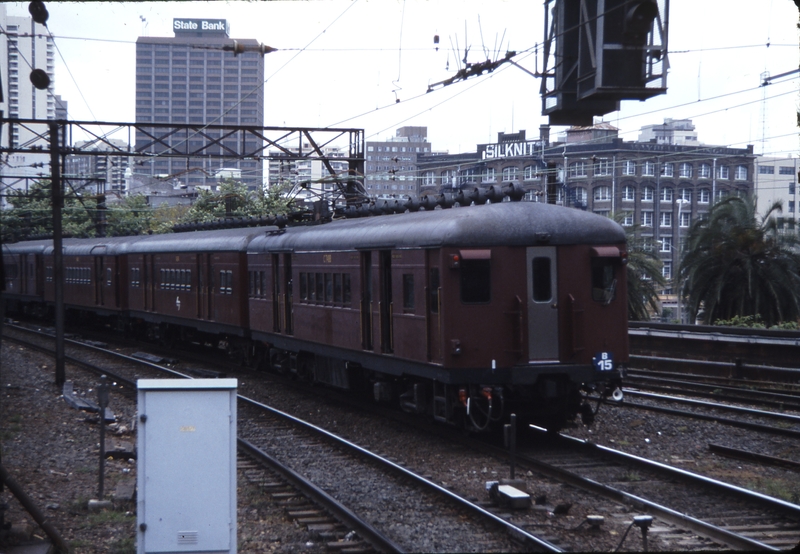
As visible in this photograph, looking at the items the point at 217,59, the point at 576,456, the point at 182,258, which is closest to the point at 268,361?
the point at 182,258

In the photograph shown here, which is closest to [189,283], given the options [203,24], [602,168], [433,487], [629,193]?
[203,24]

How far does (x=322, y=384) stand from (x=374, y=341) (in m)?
5.46

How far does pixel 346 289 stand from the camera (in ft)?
51.3

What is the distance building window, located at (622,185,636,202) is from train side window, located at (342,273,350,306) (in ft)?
139

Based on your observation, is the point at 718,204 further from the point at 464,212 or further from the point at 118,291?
the point at 118,291

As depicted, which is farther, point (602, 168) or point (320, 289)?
point (602, 168)

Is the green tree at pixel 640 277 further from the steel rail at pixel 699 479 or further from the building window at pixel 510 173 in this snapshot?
the building window at pixel 510 173

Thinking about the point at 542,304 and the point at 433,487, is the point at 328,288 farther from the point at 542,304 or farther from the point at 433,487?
the point at 433,487

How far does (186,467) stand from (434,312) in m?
5.74

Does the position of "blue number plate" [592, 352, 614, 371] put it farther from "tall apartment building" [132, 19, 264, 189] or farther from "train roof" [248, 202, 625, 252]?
"tall apartment building" [132, 19, 264, 189]

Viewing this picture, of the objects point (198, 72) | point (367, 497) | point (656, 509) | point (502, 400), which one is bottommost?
point (367, 497)

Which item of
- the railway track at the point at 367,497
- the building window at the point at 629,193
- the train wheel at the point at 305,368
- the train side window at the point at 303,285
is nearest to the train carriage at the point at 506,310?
the railway track at the point at 367,497

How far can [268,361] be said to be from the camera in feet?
72.9

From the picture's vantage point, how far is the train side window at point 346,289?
15.5 meters
